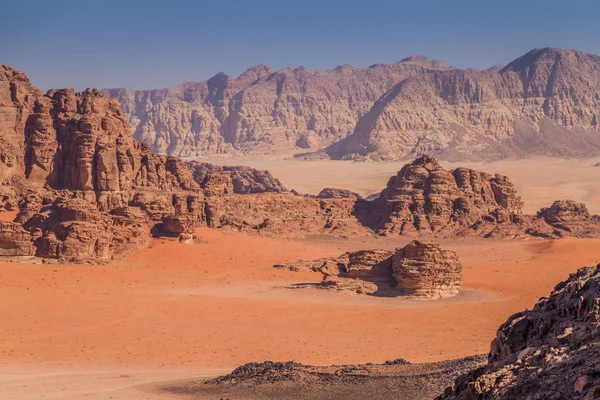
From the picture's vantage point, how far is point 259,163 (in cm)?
16662

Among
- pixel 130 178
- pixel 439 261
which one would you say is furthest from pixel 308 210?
pixel 439 261

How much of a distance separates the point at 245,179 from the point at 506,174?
2386 inches

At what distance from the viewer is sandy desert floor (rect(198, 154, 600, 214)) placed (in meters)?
102

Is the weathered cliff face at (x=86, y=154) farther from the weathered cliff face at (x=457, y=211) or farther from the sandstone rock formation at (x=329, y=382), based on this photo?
the sandstone rock formation at (x=329, y=382)

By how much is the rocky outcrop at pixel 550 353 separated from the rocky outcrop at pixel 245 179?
193 feet

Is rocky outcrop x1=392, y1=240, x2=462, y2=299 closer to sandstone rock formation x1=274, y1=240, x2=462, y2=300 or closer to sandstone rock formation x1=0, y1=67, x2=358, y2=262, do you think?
sandstone rock formation x1=274, y1=240, x2=462, y2=300

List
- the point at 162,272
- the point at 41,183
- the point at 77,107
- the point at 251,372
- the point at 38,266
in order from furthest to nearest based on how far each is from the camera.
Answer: the point at 77,107, the point at 41,183, the point at 162,272, the point at 38,266, the point at 251,372

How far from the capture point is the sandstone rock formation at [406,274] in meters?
34.1

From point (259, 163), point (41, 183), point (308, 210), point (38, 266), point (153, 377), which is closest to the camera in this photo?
point (153, 377)

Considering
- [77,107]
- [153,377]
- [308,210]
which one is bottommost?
[153,377]

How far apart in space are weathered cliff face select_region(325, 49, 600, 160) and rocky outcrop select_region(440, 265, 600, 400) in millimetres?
146874

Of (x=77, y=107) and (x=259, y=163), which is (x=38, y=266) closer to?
(x=77, y=107)

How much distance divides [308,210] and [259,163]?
111674 millimetres

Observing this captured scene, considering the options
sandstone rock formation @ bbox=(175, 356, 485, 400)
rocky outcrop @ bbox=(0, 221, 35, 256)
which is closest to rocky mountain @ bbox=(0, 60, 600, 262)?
rocky outcrop @ bbox=(0, 221, 35, 256)
